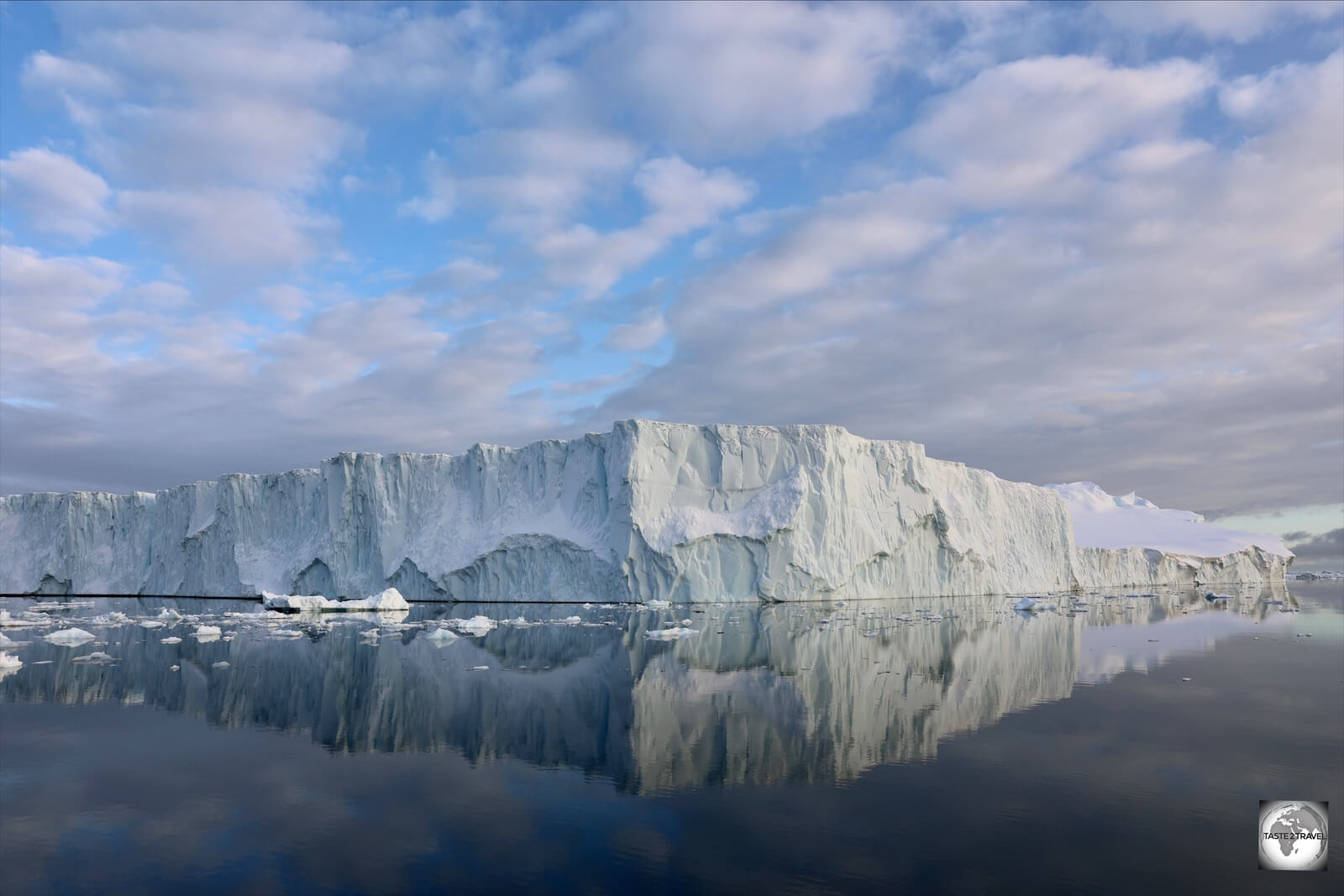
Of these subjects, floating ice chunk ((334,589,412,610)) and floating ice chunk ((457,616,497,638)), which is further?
floating ice chunk ((334,589,412,610))

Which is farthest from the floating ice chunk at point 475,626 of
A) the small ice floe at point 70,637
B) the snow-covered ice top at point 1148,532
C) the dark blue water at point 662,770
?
the snow-covered ice top at point 1148,532

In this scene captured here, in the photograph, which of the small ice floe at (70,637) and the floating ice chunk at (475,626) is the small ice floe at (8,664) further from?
the floating ice chunk at (475,626)

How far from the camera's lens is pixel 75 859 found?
4.80 metres

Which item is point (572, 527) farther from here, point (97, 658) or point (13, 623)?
point (97, 658)

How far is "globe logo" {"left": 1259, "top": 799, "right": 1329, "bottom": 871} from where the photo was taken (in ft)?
15.7

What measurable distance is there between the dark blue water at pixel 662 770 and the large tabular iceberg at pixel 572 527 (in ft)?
46.4

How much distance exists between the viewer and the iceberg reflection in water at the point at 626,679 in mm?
7422

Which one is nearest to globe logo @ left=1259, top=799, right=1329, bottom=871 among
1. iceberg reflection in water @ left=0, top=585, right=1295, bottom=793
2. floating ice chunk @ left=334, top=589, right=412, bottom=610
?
iceberg reflection in water @ left=0, top=585, right=1295, bottom=793

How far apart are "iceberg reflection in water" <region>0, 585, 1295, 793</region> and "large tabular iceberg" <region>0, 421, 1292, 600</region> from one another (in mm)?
6448

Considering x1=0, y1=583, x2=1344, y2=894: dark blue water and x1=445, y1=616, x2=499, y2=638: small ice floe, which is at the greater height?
x1=445, y1=616, x2=499, y2=638: small ice floe

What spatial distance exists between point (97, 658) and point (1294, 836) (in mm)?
15300

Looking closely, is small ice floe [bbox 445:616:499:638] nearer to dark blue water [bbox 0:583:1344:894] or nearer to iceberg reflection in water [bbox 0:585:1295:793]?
iceberg reflection in water [bbox 0:585:1295:793]

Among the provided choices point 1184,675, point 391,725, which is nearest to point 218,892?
point 391,725

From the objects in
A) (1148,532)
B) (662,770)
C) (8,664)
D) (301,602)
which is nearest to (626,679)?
(662,770)
